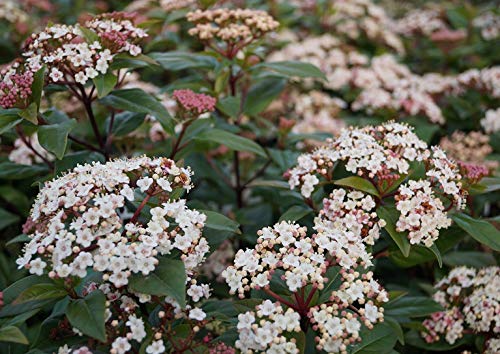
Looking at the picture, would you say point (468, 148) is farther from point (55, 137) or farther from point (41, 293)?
point (41, 293)

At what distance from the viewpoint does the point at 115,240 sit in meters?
1.63

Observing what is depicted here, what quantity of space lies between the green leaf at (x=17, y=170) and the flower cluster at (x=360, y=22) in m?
2.87

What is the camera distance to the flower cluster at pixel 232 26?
2.65 meters

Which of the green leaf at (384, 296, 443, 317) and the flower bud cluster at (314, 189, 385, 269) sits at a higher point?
the flower bud cluster at (314, 189, 385, 269)

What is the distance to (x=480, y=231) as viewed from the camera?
2.06 metres

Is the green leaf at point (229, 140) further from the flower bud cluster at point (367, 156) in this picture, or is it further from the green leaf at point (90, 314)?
the green leaf at point (90, 314)

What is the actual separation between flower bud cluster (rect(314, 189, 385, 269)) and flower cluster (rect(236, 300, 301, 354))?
9.9 inches

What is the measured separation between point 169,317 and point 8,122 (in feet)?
3.22

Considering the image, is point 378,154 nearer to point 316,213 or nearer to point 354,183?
point 354,183

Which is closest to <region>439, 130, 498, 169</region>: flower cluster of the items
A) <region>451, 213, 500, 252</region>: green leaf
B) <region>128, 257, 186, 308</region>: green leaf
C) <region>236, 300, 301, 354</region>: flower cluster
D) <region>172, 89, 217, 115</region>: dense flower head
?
<region>451, 213, 500, 252</region>: green leaf

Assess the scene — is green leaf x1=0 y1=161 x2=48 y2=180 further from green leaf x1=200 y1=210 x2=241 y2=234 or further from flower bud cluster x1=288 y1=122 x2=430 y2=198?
flower bud cluster x1=288 y1=122 x2=430 y2=198

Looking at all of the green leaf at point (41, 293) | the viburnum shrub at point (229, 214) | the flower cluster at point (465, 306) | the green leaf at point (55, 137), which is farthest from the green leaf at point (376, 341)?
the green leaf at point (55, 137)

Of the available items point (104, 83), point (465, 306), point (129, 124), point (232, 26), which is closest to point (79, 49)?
point (104, 83)

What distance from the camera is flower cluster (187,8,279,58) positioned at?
8.69 ft
